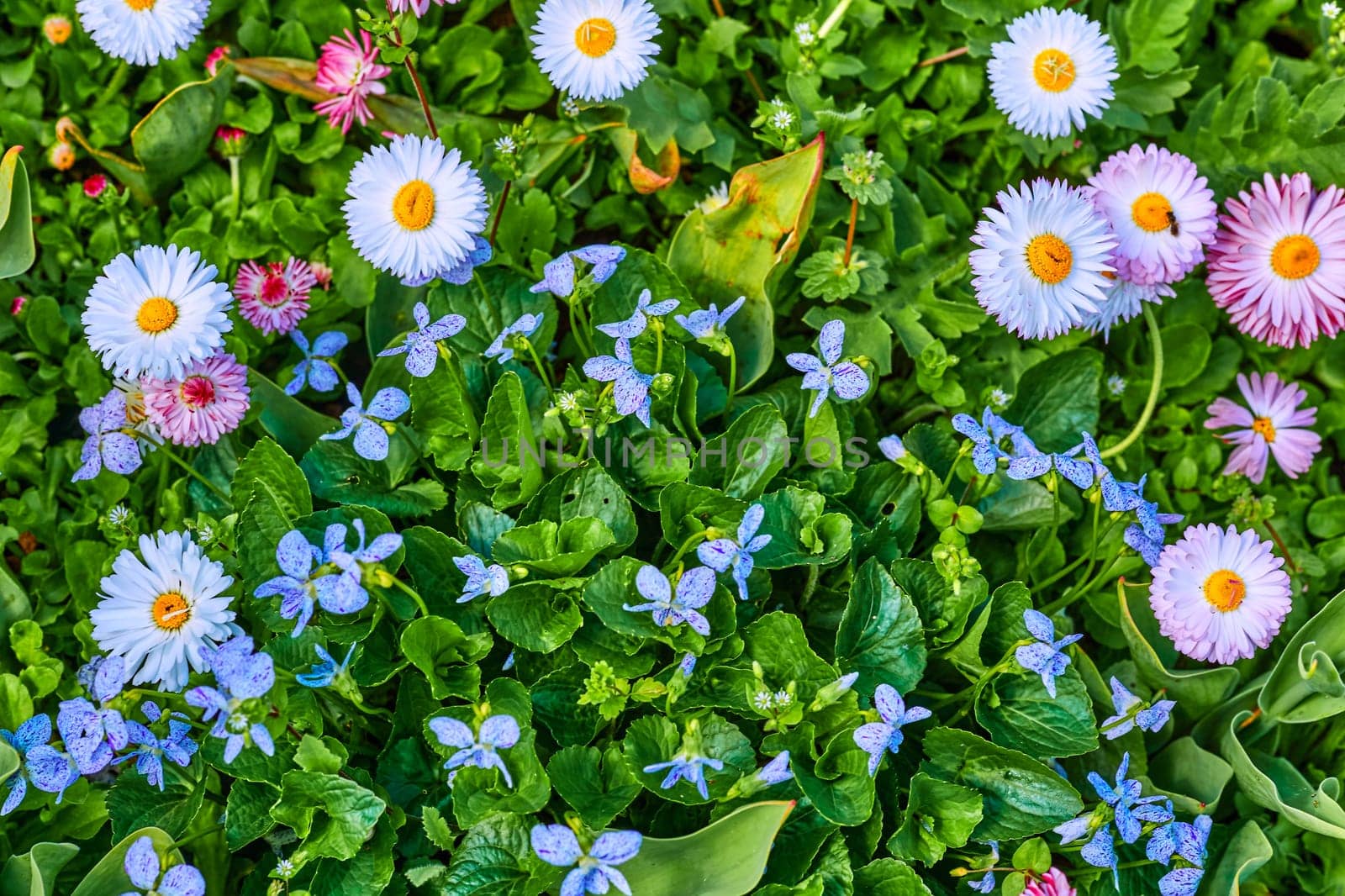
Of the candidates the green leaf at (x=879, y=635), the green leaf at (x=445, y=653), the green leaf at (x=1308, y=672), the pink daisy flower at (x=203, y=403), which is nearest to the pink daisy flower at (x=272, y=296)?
the pink daisy flower at (x=203, y=403)

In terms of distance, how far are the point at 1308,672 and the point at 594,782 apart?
0.95 meters

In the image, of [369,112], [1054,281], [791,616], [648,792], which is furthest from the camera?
[369,112]

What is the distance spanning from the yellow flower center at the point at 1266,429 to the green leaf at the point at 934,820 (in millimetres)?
897

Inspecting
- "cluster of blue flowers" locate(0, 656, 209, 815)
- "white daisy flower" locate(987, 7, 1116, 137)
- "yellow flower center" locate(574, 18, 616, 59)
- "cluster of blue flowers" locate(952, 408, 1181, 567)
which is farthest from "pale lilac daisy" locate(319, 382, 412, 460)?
"white daisy flower" locate(987, 7, 1116, 137)

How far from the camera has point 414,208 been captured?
162 centimetres

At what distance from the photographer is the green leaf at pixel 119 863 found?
4.50 ft

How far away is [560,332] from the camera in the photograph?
1.88 m

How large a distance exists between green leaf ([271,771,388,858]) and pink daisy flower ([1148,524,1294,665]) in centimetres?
107

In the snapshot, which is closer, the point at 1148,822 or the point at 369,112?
the point at 1148,822

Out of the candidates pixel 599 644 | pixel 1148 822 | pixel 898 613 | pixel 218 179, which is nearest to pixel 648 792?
pixel 599 644

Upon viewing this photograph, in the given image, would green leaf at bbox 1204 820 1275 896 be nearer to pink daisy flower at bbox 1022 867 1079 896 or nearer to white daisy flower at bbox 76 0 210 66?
pink daisy flower at bbox 1022 867 1079 896

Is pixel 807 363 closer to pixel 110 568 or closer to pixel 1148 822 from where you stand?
pixel 1148 822

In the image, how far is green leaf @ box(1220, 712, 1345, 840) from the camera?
153 cm

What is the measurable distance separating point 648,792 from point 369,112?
113 cm
